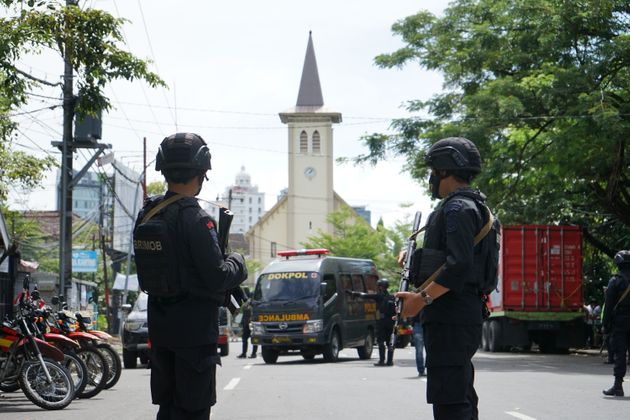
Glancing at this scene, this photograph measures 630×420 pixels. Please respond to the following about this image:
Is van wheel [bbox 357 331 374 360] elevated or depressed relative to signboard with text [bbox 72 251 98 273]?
depressed

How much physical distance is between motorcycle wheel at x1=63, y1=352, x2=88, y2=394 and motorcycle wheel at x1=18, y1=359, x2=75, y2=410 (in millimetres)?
703

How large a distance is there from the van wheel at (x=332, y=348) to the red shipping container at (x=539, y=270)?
5.13 meters

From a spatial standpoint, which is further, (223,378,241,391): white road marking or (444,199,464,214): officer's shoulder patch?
(223,378,241,391): white road marking

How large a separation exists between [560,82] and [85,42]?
10.1 m

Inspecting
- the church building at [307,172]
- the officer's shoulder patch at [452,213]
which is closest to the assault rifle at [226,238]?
the officer's shoulder patch at [452,213]

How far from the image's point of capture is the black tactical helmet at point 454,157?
5.92 m

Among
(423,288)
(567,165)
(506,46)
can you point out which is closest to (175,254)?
(423,288)

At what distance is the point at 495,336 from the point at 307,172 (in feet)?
240

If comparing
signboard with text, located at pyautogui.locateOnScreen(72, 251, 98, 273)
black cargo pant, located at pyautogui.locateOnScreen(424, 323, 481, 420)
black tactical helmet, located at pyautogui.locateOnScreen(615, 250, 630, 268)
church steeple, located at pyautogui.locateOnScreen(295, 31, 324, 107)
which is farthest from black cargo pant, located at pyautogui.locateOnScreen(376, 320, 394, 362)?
church steeple, located at pyautogui.locateOnScreen(295, 31, 324, 107)

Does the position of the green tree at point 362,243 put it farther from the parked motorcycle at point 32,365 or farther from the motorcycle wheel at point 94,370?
the parked motorcycle at point 32,365

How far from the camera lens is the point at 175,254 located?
5.49m

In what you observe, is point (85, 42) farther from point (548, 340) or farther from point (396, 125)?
point (548, 340)

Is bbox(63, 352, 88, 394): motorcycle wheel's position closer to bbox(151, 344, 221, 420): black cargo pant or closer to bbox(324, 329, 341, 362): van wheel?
bbox(151, 344, 221, 420): black cargo pant

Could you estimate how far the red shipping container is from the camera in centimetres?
2683
